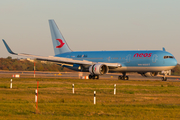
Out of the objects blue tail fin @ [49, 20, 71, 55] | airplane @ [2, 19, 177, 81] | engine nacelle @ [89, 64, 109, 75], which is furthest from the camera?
blue tail fin @ [49, 20, 71, 55]

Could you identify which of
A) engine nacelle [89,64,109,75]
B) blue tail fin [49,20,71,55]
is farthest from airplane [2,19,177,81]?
blue tail fin [49,20,71,55]

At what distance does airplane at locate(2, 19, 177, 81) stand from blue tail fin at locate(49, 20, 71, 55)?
1.25 metres

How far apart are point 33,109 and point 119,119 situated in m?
5.40

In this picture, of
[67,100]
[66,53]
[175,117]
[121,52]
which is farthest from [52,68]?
[175,117]

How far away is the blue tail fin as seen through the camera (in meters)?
62.0

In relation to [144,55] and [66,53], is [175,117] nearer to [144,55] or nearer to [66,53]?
[144,55]

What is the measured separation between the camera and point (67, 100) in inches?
885

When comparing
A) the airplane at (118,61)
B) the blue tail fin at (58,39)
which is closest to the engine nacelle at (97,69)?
the airplane at (118,61)

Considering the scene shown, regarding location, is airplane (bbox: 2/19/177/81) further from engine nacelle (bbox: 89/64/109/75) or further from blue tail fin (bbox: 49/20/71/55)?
blue tail fin (bbox: 49/20/71/55)

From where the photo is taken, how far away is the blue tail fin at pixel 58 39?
6203 centimetres

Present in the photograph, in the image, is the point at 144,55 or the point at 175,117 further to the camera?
the point at 144,55

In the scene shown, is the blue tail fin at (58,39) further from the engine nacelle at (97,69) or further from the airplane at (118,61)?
the engine nacelle at (97,69)

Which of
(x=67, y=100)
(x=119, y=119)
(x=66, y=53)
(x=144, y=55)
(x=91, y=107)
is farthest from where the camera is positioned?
(x=66, y=53)

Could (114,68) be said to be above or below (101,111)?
above
